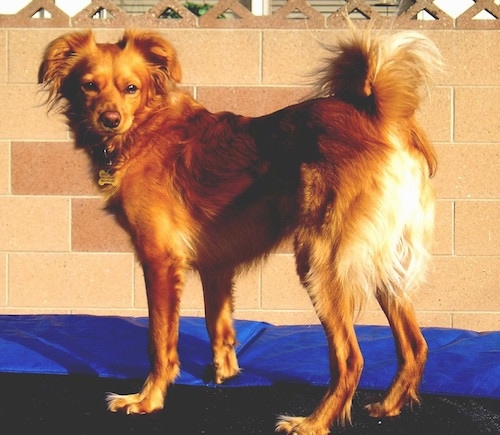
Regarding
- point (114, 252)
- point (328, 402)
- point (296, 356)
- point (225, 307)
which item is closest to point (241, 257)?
point (225, 307)

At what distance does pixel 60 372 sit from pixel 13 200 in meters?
1.59

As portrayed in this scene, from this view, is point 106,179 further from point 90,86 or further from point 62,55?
point 62,55

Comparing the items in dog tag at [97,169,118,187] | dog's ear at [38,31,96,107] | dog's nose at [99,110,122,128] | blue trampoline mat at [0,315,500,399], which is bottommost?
blue trampoline mat at [0,315,500,399]

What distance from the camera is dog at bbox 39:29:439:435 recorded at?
2406mm

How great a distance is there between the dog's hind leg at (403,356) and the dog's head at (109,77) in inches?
45.6

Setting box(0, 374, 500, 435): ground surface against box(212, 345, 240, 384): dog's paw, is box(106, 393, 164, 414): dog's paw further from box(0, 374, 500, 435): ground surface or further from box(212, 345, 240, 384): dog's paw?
box(212, 345, 240, 384): dog's paw

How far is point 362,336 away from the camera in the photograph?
3545mm

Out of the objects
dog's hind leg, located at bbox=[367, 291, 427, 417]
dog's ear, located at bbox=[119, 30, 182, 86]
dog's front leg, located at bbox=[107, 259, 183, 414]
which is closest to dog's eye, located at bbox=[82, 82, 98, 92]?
dog's ear, located at bbox=[119, 30, 182, 86]

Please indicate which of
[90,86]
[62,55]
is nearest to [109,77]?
[90,86]

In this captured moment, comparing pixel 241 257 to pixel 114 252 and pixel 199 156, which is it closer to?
pixel 199 156

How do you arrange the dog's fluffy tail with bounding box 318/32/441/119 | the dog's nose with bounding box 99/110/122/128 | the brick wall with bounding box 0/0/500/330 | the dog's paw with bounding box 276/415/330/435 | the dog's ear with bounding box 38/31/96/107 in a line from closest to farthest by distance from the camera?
the dog's paw with bounding box 276/415/330/435
the dog's fluffy tail with bounding box 318/32/441/119
the dog's nose with bounding box 99/110/122/128
the dog's ear with bounding box 38/31/96/107
the brick wall with bounding box 0/0/500/330

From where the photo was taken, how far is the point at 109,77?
280cm

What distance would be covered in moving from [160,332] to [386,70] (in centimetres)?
120

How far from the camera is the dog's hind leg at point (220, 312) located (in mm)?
2998
